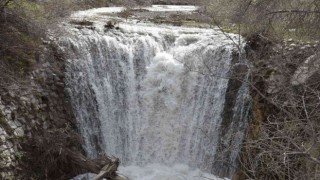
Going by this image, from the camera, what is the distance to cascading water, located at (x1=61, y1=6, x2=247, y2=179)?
376 inches

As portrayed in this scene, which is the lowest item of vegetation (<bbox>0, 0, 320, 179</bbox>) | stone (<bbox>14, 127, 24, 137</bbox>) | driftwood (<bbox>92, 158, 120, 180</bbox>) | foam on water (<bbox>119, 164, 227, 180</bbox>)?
foam on water (<bbox>119, 164, 227, 180</bbox>)

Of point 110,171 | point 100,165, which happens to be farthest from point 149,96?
point 110,171

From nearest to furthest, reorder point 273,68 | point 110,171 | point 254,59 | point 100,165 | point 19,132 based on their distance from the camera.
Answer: point 19,132 < point 110,171 < point 100,165 < point 273,68 < point 254,59

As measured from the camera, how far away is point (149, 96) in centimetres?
1026

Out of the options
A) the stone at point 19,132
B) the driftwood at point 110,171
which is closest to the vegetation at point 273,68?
the driftwood at point 110,171

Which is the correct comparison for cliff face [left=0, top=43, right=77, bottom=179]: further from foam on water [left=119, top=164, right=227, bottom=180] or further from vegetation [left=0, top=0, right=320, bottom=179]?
foam on water [left=119, top=164, right=227, bottom=180]

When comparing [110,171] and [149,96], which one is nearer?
[110,171]

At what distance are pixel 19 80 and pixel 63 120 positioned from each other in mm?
Result: 1325

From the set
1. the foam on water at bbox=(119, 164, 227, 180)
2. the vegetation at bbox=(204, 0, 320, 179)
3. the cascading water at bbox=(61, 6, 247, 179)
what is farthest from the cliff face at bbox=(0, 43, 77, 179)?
the vegetation at bbox=(204, 0, 320, 179)

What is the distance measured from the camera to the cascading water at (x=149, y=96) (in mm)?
Answer: 9562

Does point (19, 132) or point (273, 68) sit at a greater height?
point (273, 68)

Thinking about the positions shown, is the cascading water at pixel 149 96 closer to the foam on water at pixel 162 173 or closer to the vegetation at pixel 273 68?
the foam on water at pixel 162 173

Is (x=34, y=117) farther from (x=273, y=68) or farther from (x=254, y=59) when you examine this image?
(x=273, y=68)

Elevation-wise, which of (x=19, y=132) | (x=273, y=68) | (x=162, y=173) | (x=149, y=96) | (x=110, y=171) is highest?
(x=273, y=68)
